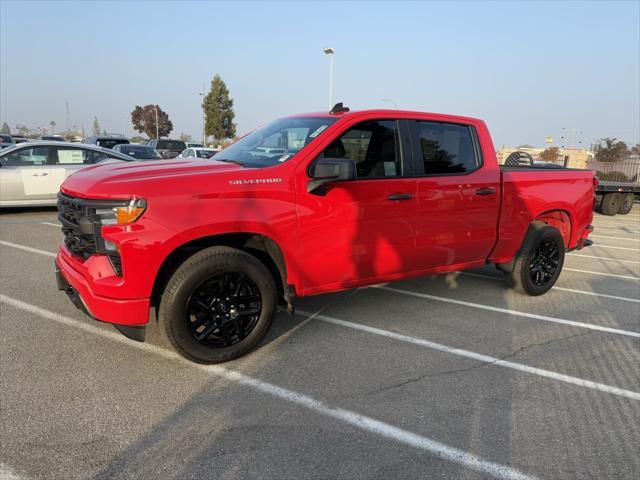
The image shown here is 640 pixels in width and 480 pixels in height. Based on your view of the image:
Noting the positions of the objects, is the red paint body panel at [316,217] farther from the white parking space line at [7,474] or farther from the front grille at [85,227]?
the white parking space line at [7,474]

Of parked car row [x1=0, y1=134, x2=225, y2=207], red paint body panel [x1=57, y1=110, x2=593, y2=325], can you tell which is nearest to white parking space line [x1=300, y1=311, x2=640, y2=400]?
red paint body panel [x1=57, y1=110, x2=593, y2=325]

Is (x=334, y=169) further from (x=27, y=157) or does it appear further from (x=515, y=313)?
(x=27, y=157)

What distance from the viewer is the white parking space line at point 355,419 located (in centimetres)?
249

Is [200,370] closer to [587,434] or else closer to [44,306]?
[44,306]

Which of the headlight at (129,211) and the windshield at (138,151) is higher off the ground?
the windshield at (138,151)

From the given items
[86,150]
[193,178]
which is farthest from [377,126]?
[86,150]

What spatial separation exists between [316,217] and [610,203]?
50.4ft

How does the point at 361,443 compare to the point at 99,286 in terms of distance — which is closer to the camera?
the point at 361,443

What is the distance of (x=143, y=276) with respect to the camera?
10.3 ft

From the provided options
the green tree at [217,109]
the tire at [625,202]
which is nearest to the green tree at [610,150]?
the tire at [625,202]

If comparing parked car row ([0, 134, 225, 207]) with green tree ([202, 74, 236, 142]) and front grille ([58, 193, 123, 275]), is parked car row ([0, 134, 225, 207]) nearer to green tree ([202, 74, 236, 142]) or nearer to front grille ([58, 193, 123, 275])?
front grille ([58, 193, 123, 275])

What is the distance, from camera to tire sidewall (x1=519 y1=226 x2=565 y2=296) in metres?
5.33

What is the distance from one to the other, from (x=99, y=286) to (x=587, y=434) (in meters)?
3.26

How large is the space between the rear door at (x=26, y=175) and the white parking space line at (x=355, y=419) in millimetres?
7151
